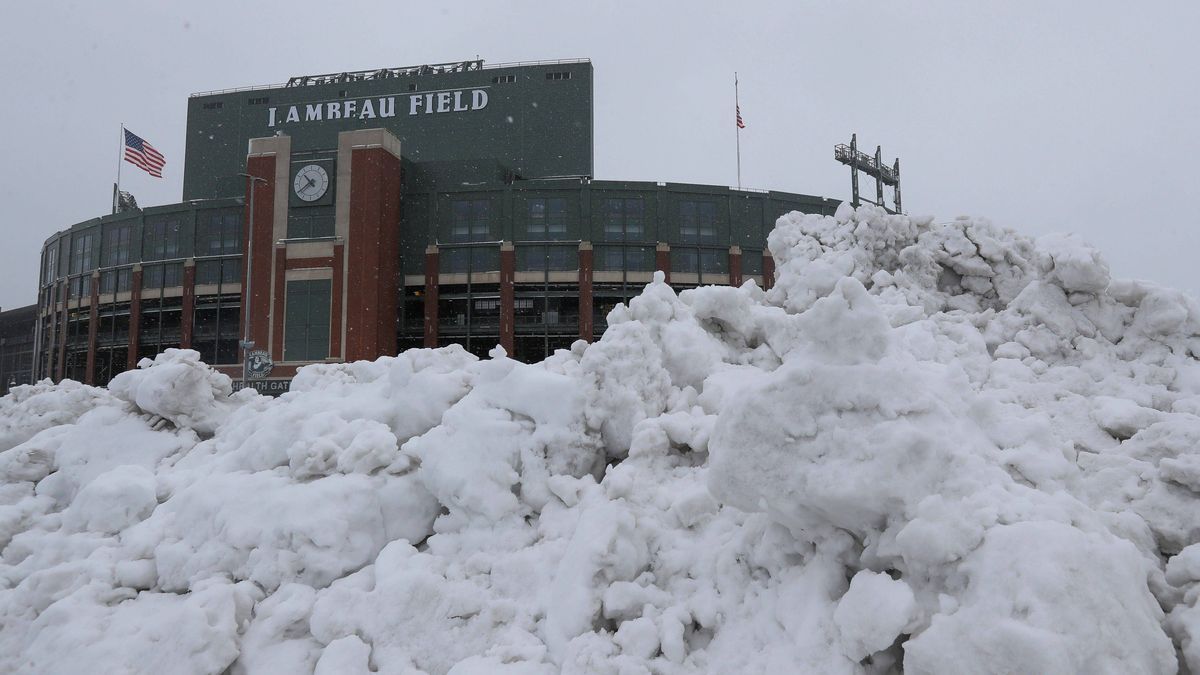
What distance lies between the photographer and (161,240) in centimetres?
4181

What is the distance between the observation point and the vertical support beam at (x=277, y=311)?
36.0 meters

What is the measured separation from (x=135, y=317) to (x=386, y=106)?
20891mm

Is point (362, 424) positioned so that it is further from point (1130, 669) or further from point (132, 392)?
point (1130, 669)

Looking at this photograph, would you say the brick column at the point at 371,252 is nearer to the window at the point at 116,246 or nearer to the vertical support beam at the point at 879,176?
the window at the point at 116,246

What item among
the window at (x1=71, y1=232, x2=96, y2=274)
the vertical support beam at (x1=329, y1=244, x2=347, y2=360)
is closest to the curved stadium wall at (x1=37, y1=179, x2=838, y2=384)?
the vertical support beam at (x1=329, y1=244, x2=347, y2=360)

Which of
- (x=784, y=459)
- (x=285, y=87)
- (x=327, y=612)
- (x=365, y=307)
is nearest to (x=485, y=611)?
(x=327, y=612)

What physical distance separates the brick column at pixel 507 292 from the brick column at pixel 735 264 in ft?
41.8

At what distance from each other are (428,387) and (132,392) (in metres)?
3.90

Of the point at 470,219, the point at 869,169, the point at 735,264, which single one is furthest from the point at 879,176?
the point at 470,219

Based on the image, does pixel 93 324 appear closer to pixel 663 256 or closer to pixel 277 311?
pixel 277 311

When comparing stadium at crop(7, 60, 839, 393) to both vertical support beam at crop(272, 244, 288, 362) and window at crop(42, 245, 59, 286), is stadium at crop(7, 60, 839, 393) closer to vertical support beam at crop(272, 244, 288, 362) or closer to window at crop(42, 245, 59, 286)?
vertical support beam at crop(272, 244, 288, 362)

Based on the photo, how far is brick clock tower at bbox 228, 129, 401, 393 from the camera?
118ft

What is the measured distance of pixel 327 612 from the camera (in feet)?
15.2

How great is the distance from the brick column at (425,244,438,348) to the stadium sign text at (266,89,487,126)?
41.6 feet
